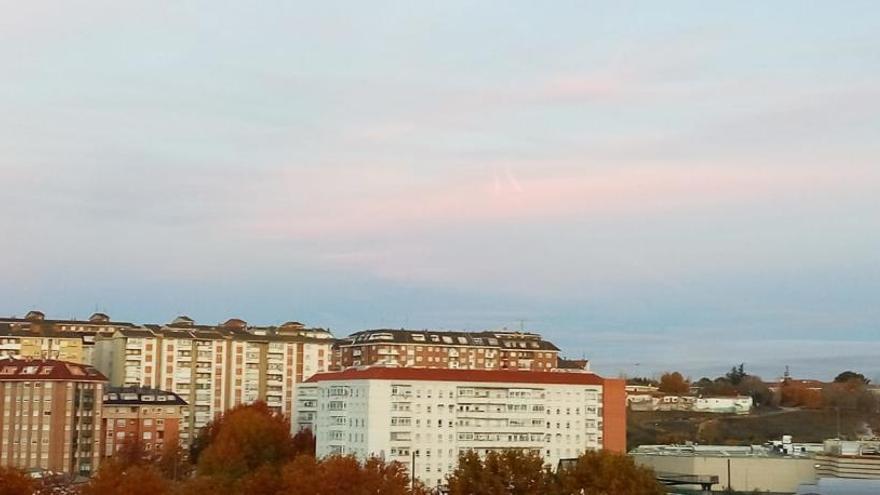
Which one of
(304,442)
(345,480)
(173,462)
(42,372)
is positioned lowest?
(173,462)

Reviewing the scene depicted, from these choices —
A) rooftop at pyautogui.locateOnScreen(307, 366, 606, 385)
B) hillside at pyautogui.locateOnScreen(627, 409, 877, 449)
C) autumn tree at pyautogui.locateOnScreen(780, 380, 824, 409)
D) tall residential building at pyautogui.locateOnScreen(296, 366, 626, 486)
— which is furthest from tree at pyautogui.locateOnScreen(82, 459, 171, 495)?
autumn tree at pyautogui.locateOnScreen(780, 380, 824, 409)

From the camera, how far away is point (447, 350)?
88.6 metres

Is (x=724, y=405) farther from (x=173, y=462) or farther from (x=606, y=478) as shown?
(x=606, y=478)

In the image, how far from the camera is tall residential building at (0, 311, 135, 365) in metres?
77.4

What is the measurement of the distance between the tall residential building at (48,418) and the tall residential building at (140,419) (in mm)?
2266

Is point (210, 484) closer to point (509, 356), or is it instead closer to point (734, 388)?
point (509, 356)

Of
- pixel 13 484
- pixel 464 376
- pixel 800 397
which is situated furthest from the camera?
pixel 800 397

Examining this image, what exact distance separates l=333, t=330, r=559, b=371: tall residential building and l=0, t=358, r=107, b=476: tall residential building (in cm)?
2646

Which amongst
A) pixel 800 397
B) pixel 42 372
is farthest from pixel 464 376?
pixel 800 397

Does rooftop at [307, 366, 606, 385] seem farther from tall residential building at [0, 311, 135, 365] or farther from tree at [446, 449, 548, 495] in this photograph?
tall residential building at [0, 311, 135, 365]

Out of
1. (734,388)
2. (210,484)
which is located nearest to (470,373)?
(210,484)

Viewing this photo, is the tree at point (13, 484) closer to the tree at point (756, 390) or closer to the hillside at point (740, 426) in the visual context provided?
the hillside at point (740, 426)

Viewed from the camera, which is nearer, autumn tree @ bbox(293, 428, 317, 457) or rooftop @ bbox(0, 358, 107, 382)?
rooftop @ bbox(0, 358, 107, 382)

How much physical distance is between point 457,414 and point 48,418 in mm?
22656
